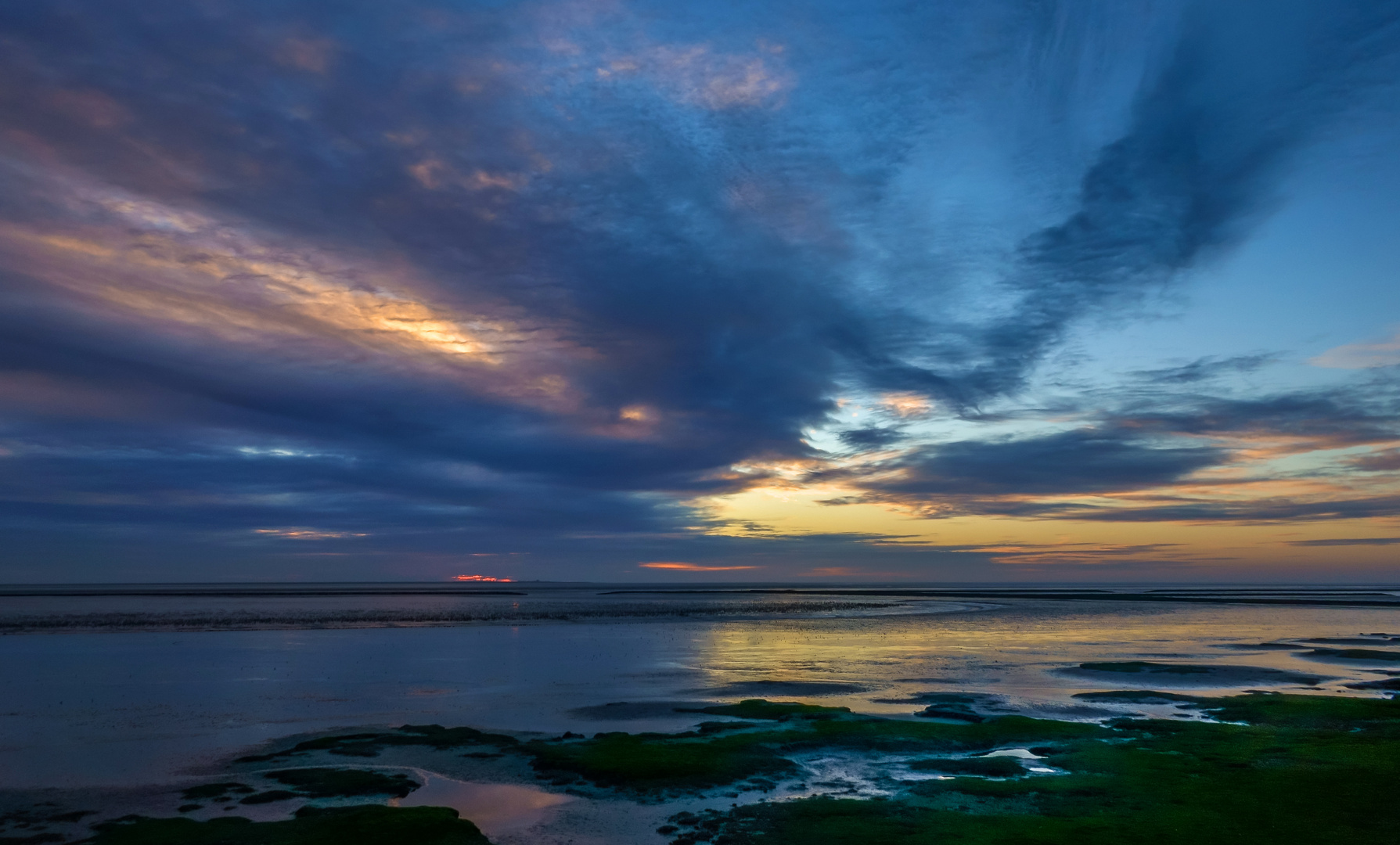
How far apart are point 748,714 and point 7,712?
2798 centimetres

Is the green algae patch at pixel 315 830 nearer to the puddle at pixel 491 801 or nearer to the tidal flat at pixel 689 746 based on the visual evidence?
the tidal flat at pixel 689 746

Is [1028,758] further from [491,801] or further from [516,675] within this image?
[516,675]

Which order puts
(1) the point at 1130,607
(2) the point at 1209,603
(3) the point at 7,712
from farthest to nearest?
(2) the point at 1209,603 → (1) the point at 1130,607 → (3) the point at 7,712

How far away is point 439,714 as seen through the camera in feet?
100

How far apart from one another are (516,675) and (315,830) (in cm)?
2503

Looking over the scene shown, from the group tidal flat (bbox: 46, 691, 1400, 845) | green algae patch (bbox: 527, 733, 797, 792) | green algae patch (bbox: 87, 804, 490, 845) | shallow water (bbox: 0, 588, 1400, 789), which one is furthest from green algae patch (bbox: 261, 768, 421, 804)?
green algae patch (bbox: 527, 733, 797, 792)

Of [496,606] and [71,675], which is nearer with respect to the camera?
[71,675]

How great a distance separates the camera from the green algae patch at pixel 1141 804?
53.9 feet

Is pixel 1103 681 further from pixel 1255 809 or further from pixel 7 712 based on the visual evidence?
pixel 7 712

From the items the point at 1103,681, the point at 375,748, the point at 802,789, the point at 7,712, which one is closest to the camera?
the point at 802,789

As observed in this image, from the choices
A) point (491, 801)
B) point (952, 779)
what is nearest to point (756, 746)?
point (952, 779)

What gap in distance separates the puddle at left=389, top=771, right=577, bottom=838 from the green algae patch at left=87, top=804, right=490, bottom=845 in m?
0.78

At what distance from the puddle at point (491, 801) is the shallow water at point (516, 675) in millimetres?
7136

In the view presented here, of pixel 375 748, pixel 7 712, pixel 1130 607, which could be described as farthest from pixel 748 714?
pixel 1130 607
